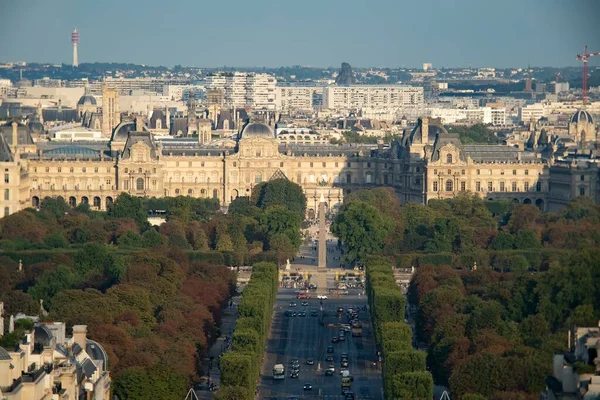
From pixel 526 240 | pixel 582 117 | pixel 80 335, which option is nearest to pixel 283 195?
pixel 526 240

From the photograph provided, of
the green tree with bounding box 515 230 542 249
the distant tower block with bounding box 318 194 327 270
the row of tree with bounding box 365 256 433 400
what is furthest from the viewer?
the distant tower block with bounding box 318 194 327 270

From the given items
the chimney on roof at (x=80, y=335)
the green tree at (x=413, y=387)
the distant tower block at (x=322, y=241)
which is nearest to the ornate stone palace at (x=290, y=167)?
Answer: the distant tower block at (x=322, y=241)

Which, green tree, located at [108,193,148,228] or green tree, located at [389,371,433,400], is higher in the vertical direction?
green tree, located at [389,371,433,400]

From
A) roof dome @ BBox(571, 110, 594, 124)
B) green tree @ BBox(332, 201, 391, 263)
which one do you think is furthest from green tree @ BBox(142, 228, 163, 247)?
roof dome @ BBox(571, 110, 594, 124)

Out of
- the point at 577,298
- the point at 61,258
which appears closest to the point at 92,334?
the point at 577,298

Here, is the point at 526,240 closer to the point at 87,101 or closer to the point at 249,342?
the point at 249,342

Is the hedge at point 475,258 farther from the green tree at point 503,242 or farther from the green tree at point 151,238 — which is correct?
the green tree at point 151,238

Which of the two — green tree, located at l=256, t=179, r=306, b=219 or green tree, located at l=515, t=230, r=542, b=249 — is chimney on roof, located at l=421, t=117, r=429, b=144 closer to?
green tree, located at l=256, t=179, r=306, b=219

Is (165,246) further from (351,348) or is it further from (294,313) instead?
(351,348)
